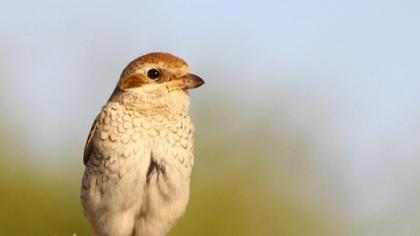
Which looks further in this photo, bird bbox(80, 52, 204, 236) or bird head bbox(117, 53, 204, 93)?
bird head bbox(117, 53, 204, 93)

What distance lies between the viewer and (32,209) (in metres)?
11.8

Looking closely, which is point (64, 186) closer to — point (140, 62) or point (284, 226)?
point (284, 226)

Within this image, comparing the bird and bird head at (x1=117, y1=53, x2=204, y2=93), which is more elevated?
bird head at (x1=117, y1=53, x2=204, y2=93)

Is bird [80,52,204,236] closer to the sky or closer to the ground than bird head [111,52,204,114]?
closer to the ground

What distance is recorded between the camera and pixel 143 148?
8.49 metres

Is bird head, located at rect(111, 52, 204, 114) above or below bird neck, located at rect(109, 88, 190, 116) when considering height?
above

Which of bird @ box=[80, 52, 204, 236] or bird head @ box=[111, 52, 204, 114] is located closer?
A: bird @ box=[80, 52, 204, 236]

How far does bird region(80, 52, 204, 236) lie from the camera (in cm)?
851

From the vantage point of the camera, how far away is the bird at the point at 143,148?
851 centimetres

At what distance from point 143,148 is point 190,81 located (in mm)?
436

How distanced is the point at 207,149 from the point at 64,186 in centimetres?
104

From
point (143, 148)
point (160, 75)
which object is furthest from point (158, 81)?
point (143, 148)

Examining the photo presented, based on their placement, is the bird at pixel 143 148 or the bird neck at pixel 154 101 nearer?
the bird at pixel 143 148

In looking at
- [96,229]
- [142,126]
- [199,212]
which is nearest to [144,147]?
[142,126]
